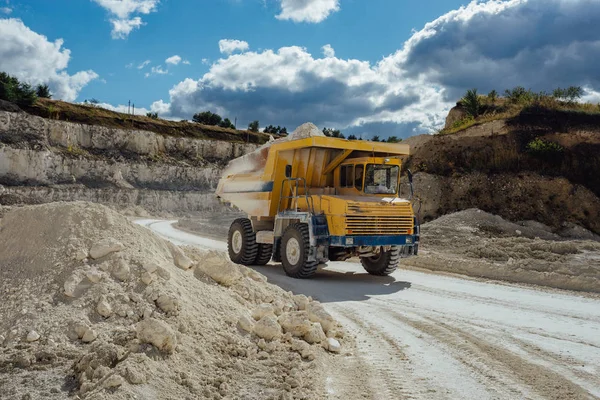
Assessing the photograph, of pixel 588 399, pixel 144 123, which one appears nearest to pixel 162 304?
pixel 588 399

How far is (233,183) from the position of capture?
1387cm

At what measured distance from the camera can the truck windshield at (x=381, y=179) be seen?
1149cm

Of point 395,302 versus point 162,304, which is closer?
point 162,304

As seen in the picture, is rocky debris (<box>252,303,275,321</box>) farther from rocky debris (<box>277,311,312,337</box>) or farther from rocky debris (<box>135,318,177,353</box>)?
rocky debris (<box>135,318,177,353</box>)

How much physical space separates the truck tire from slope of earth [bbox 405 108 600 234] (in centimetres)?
1385

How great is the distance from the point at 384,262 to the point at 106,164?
36.4 metres

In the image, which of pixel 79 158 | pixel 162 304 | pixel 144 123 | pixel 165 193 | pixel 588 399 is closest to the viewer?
pixel 588 399

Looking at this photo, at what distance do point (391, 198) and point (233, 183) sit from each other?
442 cm

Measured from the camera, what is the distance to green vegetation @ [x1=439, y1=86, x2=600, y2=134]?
29.5 metres

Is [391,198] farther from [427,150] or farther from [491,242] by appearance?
[427,150]

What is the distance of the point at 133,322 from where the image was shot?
16.9 ft

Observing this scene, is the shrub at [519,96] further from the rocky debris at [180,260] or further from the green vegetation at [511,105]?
the rocky debris at [180,260]

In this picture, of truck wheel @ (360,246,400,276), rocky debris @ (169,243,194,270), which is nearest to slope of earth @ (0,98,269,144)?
truck wheel @ (360,246,400,276)

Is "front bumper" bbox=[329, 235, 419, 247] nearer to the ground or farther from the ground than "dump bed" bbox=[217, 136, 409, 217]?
nearer to the ground
